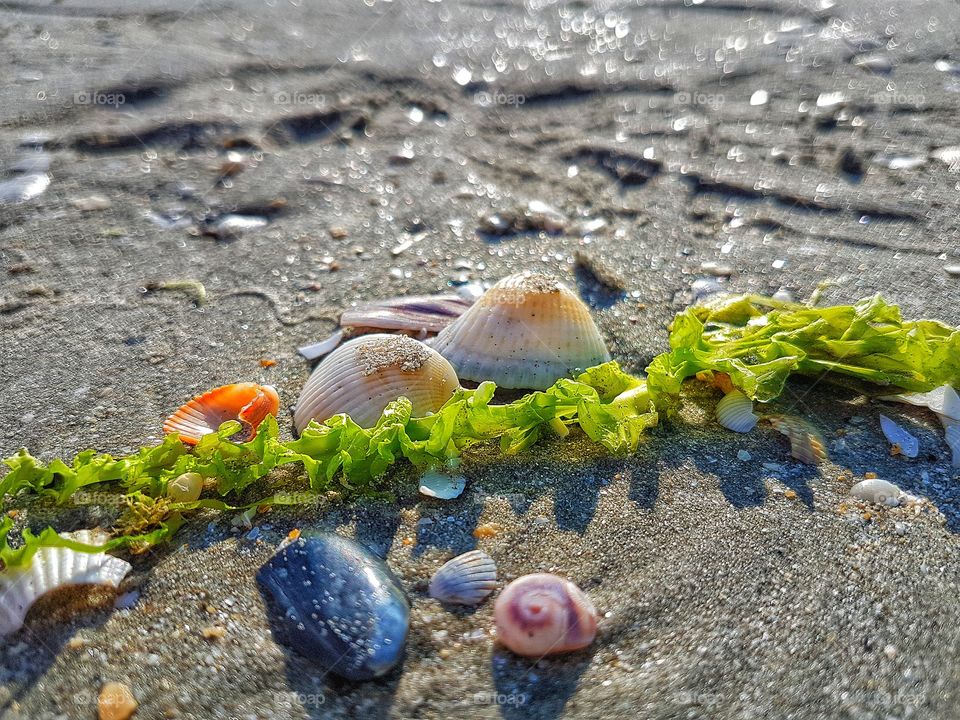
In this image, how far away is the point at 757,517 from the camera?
7.34ft

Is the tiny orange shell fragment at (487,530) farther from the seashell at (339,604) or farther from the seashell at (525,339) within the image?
the seashell at (525,339)

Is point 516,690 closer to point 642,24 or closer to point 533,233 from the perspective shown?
point 533,233

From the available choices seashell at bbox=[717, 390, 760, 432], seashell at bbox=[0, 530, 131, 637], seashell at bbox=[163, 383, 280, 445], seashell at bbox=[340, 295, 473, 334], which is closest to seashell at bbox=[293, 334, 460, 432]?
seashell at bbox=[163, 383, 280, 445]

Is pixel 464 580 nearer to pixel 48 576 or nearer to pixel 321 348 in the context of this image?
pixel 48 576

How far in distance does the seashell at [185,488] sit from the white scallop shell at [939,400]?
2081 millimetres

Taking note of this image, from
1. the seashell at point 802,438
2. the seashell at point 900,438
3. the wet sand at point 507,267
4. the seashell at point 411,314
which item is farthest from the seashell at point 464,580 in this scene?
the seashell at point 900,438

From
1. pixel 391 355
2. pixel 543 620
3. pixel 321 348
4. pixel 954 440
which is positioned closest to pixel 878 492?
pixel 954 440

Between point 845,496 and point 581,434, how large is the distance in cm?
75

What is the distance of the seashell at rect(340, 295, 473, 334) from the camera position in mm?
3070

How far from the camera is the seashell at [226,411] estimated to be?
2553 millimetres

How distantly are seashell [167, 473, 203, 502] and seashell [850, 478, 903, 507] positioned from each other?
1795 mm

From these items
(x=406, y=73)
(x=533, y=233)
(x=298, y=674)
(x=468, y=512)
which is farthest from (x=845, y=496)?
(x=406, y=73)

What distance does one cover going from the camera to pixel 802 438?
97.5 inches

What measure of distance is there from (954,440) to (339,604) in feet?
5.95
